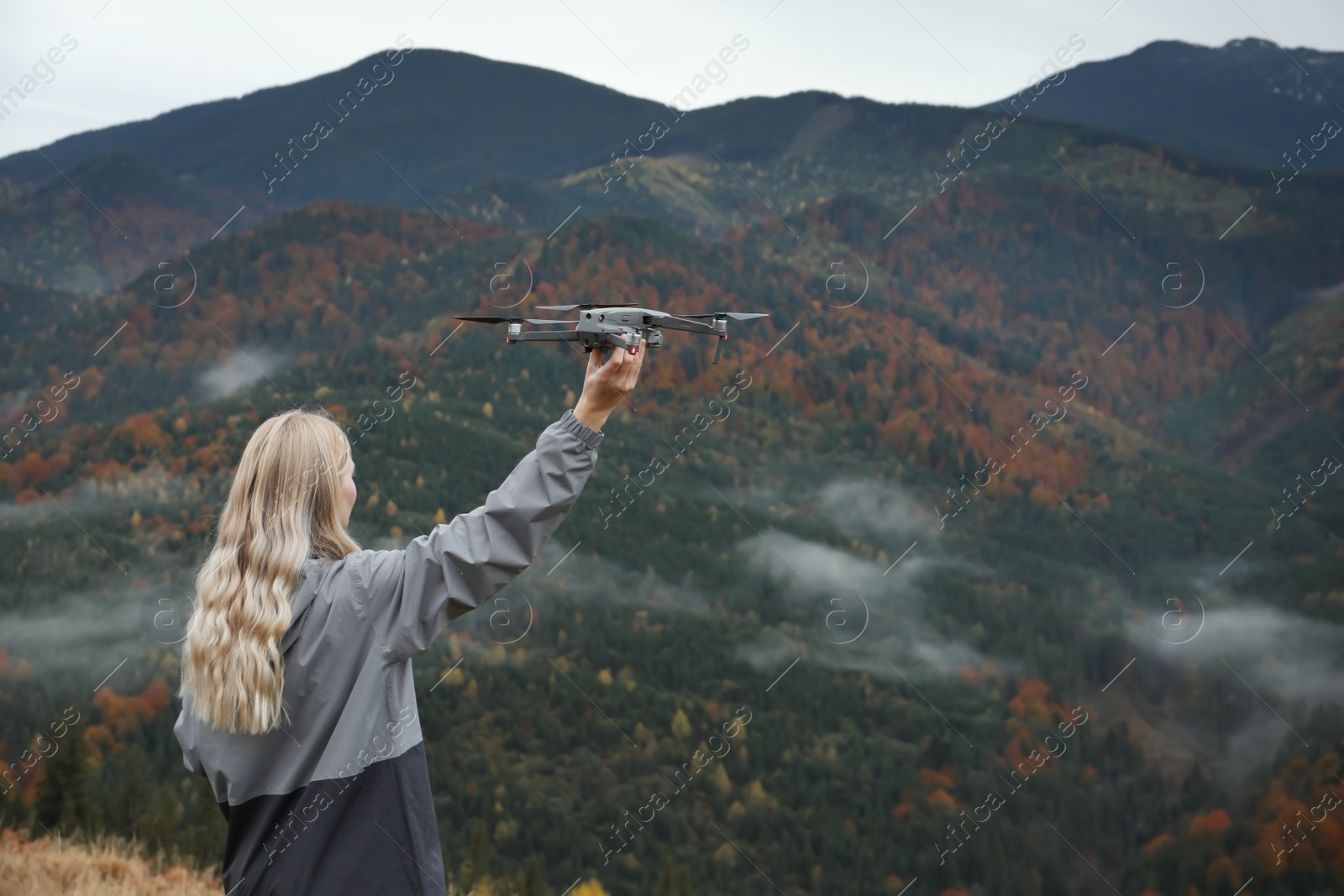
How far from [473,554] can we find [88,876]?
23.9ft

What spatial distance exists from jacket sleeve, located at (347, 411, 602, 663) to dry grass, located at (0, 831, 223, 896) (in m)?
6.64

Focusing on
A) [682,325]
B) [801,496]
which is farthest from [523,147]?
[682,325]

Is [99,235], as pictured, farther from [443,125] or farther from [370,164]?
[443,125]

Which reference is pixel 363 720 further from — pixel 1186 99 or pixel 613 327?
pixel 1186 99

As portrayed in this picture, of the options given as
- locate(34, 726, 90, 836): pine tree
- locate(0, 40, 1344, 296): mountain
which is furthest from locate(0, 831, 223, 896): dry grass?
locate(0, 40, 1344, 296): mountain

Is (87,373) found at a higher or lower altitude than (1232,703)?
higher

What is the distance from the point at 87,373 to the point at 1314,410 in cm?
4197

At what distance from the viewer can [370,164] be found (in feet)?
105

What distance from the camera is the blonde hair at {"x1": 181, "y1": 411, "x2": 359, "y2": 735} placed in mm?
2385

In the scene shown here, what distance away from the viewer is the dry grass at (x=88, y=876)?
289 inches

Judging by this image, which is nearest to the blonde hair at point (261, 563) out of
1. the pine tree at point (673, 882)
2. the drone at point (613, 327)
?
the drone at point (613, 327)

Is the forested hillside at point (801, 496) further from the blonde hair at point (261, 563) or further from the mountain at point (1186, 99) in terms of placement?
the blonde hair at point (261, 563)

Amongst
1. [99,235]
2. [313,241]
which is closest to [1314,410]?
[313,241]

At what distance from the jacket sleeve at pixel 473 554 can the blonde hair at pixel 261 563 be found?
16 centimetres
